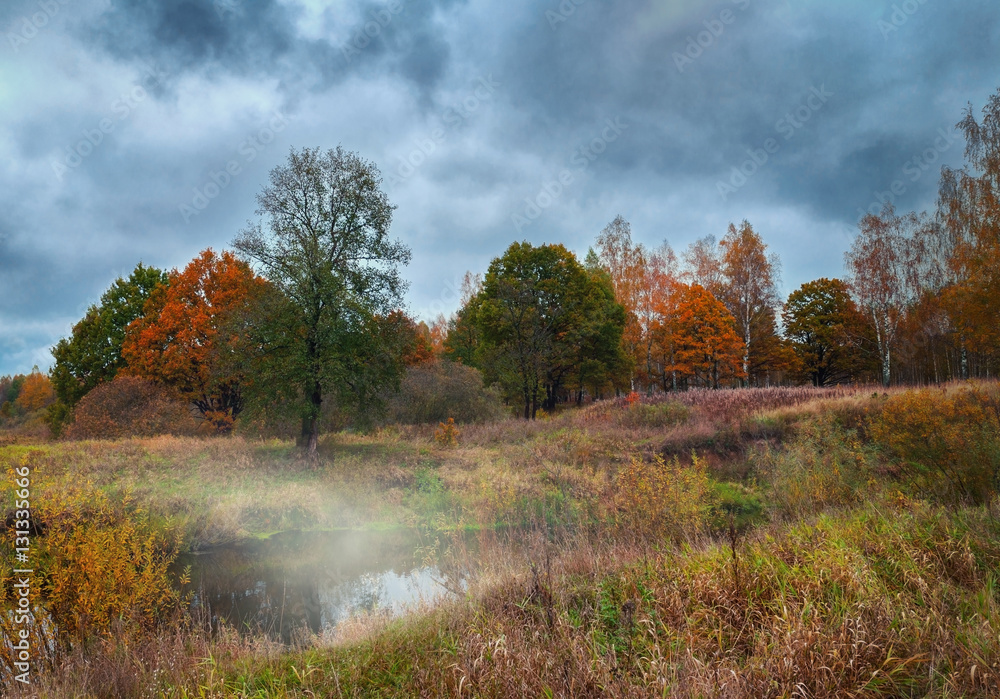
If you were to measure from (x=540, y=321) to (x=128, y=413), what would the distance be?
20.8 m

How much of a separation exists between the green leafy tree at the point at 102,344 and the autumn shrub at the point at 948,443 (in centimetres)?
3228

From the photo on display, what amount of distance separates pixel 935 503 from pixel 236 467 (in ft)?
53.4

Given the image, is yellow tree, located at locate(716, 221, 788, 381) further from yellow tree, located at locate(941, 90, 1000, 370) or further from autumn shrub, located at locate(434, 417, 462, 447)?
autumn shrub, located at locate(434, 417, 462, 447)

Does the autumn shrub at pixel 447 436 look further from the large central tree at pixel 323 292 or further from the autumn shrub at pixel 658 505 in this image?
the autumn shrub at pixel 658 505

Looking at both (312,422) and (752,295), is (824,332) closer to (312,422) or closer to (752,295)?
(752,295)

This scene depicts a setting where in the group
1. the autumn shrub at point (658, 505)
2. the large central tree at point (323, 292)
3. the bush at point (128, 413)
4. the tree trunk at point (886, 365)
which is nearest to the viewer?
the autumn shrub at point (658, 505)

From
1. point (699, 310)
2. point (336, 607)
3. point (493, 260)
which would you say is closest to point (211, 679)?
point (336, 607)

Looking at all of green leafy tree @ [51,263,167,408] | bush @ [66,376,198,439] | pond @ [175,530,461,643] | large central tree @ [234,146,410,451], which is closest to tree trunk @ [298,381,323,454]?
large central tree @ [234,146,410,451]

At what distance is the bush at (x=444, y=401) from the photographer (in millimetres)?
23484

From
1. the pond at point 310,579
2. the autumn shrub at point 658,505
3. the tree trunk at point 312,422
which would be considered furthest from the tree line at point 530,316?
the autumn shrub at point 658,505

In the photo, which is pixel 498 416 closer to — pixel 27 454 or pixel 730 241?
pixel 27 454

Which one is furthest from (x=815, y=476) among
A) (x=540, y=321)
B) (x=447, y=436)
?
(x=540, y=321)

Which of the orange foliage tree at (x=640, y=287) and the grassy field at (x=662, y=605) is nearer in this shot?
the grassy field at (x=662, y=605)

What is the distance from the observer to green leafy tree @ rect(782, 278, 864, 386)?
38844mm
